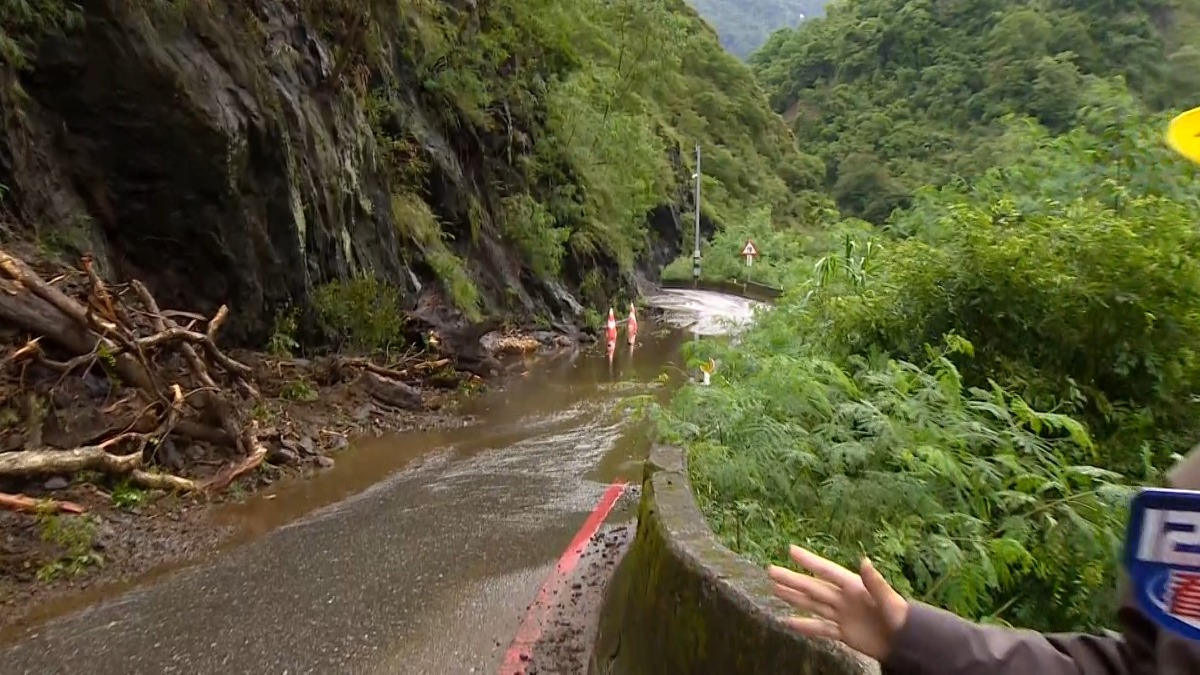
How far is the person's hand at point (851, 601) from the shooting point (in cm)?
157

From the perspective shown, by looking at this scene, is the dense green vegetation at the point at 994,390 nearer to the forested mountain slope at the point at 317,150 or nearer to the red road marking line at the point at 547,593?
the red road marking line at the point at 547,593

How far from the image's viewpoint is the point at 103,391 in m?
8.44

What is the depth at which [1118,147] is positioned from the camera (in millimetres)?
6469

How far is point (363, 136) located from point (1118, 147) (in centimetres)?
1284

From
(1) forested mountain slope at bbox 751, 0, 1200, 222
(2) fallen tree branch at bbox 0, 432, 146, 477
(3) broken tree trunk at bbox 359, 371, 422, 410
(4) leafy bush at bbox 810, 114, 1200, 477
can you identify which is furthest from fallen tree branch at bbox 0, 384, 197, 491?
(1) forested mountain slope at bbox 751, 0, 1200, 222

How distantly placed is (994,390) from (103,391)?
8.18 metres

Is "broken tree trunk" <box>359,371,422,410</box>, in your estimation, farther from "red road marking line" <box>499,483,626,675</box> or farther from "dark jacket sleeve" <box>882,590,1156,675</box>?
"dark jacket sleeve" <box>882,590,1156,675</box>

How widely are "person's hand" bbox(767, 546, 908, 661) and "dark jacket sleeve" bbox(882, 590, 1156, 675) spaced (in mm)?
31

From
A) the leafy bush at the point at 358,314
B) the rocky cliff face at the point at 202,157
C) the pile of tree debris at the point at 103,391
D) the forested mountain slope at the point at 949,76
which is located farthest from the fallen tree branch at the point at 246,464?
the forested mountain slope at the point at 949,76

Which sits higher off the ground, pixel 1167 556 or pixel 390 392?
pixel 1167 556

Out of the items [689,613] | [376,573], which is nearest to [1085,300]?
[689,613]

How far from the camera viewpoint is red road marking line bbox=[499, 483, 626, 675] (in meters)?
5.00

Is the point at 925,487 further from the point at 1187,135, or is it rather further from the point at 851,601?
the point at 1187,135

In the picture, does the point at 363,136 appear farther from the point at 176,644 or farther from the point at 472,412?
the point at 176,644
